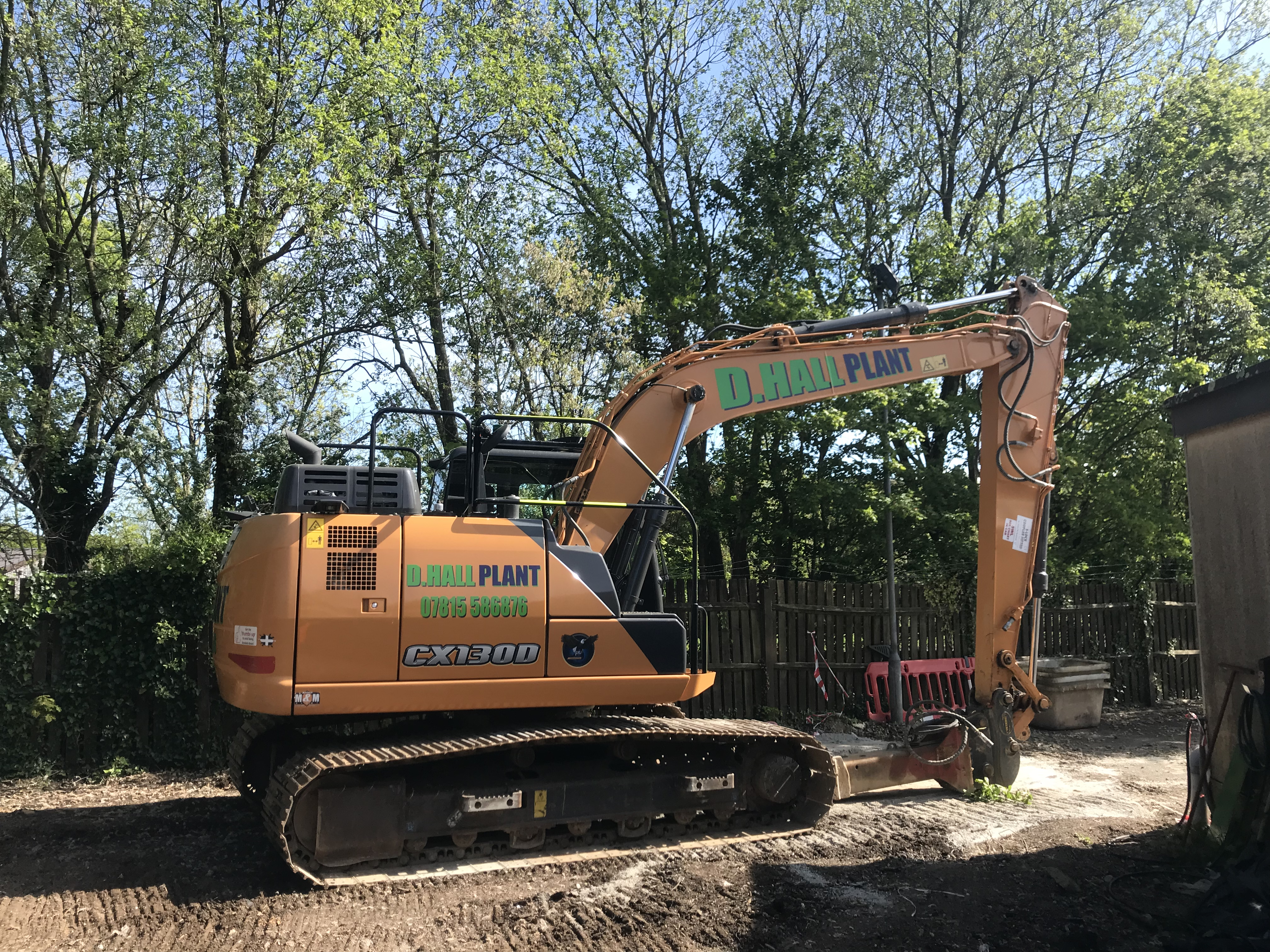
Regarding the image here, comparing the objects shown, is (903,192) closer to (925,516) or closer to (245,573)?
(925,516)

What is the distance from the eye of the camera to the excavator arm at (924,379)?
21.5 ft

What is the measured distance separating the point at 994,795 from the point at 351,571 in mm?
5360

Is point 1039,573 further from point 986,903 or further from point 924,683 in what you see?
point 924,683

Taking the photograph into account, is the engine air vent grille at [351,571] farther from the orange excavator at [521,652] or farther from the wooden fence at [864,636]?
the wooden fence at [864,636]

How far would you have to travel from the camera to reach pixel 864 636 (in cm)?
1178

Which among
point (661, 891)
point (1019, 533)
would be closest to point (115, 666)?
point (661, 891)

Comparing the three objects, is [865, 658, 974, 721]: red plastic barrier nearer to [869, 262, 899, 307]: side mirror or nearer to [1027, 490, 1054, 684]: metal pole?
[1027, 490, 1054, 684]: metal pole

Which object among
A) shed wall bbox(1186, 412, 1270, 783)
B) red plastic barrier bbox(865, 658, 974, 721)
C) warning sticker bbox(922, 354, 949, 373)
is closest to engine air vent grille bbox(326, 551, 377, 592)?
warning sticker bbox(922, 354, 949, 373)

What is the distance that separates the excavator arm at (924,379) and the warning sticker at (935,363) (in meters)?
0.01

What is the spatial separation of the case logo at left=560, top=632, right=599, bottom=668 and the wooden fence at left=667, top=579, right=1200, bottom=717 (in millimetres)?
3234

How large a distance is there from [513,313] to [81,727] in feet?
29.6

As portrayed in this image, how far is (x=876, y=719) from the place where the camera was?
1121cm

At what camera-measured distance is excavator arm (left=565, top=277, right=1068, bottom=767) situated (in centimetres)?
654

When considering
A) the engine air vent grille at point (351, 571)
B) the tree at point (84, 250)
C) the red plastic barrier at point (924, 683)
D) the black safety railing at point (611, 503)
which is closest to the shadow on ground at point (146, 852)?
the engine air vent grille at point (351, 571)
